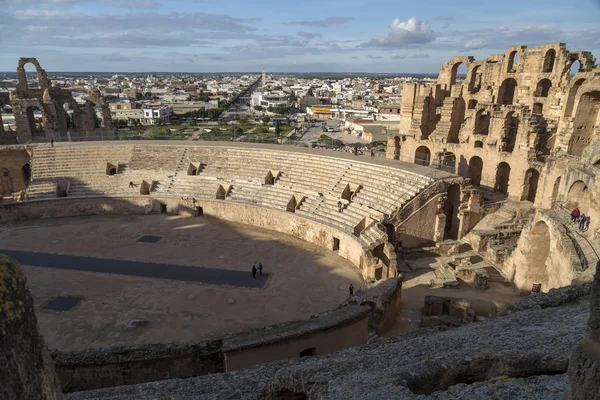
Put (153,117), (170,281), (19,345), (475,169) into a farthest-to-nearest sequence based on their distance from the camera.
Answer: (153,117)
(475,169)
(170,281)
(19,345)

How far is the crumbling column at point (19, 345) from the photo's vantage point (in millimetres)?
→ 3225

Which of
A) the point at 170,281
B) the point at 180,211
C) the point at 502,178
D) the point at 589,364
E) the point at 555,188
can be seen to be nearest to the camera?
the point at 589,364

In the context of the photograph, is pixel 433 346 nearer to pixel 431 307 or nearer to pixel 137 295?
pixel 431 307

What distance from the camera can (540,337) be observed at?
6.50 m

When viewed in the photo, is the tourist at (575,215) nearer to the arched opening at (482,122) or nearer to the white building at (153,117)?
the arched opening at (482,122)

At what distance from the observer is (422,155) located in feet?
85.5

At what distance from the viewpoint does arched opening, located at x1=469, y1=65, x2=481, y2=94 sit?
29.1 m

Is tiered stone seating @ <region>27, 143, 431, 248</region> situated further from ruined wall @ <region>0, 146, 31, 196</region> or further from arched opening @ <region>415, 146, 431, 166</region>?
arched opening @ <region>415, 146, 431, 166</region>

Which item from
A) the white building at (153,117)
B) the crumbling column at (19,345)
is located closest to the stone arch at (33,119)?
the crumbling column at (19,345)

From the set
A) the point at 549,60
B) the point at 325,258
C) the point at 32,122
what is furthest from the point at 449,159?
the point at 32,122

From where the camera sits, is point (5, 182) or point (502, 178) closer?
point (502, 178)

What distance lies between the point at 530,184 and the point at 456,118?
7.39 metres

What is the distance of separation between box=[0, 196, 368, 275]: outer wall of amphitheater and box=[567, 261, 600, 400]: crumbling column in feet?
49.0

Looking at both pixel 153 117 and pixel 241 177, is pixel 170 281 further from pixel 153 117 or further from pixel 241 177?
pixel 153 117
